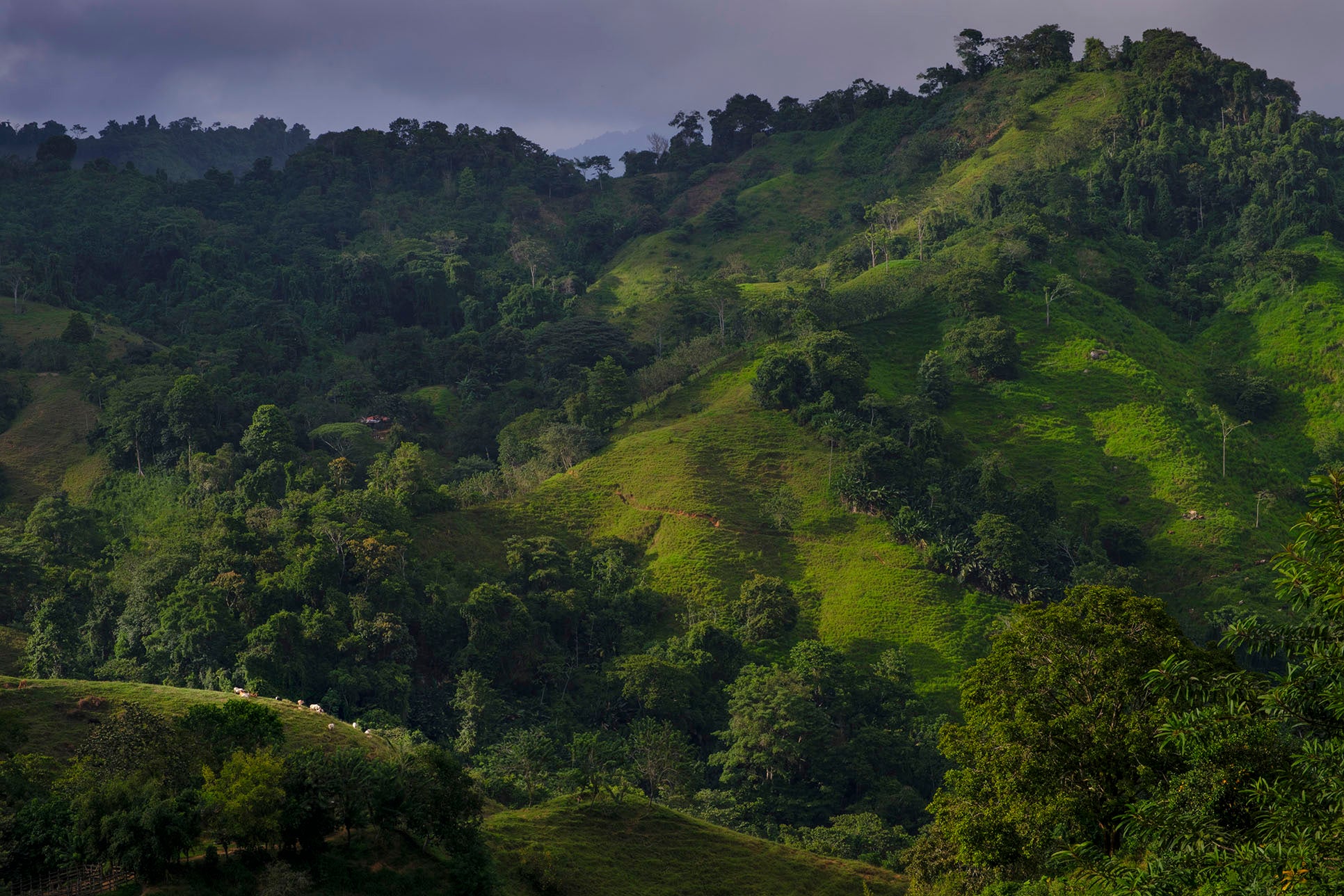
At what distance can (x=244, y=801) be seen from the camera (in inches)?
1097

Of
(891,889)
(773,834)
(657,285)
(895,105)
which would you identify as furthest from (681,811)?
(895,105)

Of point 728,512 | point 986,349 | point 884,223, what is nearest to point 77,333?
point 728,512

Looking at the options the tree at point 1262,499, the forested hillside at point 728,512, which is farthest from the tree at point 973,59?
the tree at point 1262,499

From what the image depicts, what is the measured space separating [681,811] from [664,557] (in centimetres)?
1946

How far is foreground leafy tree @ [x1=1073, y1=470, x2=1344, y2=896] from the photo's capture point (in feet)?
52.0

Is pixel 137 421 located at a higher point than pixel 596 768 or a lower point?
higher

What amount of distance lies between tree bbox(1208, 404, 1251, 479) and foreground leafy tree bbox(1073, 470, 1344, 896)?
49.9m

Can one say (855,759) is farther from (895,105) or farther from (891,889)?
(895,105)

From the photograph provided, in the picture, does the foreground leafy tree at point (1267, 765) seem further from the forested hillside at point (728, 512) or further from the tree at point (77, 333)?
the tree at point (77, 333)

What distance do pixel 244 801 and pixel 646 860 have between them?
13.7 metres

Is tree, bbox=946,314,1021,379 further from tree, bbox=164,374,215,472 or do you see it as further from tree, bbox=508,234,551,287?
tree, bbox=508,234,551,287

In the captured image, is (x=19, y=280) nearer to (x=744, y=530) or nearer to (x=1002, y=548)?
(x=744, y=530)

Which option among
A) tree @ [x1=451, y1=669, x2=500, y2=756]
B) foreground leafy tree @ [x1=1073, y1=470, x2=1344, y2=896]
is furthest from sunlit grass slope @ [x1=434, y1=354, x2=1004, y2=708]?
foreground leafy tree @ [x1=1073, y1=470, x2=1344, y2=896]

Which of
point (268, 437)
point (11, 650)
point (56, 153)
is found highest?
point (56, 153)
